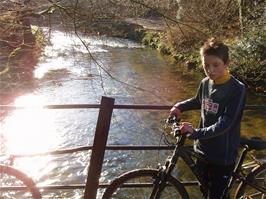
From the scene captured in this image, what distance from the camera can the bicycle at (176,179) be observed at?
366 centimetres

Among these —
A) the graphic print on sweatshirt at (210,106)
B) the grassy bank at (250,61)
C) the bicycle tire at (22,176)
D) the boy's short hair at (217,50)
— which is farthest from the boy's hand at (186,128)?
the grassy bank at (250,61)

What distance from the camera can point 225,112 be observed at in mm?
3484

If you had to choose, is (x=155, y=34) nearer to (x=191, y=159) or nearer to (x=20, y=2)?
(x=20, y=2)

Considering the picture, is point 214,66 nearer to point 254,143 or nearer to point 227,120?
point 227,120

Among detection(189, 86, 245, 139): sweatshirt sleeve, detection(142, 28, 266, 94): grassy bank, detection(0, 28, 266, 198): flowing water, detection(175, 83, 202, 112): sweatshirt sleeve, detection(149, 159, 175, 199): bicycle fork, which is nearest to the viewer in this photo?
detection(189, 86, 245, 139): sweatshirt sleeve

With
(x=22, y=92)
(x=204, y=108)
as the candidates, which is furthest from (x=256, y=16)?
(x=204, y=108)

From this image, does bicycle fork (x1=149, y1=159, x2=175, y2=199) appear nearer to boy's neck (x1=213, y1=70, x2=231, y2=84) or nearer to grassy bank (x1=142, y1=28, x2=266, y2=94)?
boy's neck (x1=213, y1=70, x2=231, y2=84)

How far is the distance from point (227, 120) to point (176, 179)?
71cm

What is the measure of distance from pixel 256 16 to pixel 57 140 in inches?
383

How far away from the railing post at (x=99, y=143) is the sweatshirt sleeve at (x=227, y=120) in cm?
77

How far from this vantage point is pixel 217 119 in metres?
3.61

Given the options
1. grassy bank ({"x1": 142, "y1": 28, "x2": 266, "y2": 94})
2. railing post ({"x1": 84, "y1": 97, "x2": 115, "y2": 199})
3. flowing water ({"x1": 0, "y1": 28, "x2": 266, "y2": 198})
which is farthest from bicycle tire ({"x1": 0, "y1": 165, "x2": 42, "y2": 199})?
grassy bank ({"x1": 142, "y1": 28, "x2": 266, "y2": 94})

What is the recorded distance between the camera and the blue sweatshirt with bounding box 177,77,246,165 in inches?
136

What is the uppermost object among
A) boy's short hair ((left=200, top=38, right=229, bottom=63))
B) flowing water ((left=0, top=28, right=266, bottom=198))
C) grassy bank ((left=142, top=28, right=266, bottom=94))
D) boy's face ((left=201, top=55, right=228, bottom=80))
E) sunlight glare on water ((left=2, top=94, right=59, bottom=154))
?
boy's short hair ((left=200, top=38, right=229, bottom=63))
